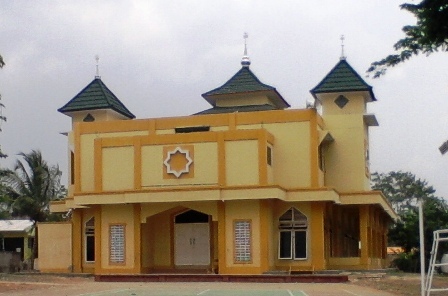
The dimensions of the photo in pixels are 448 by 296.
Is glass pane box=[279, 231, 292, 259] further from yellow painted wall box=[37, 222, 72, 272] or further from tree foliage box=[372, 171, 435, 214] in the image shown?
tree foliage box=[372, 171, 435, 214]

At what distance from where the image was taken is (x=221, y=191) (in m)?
27.6

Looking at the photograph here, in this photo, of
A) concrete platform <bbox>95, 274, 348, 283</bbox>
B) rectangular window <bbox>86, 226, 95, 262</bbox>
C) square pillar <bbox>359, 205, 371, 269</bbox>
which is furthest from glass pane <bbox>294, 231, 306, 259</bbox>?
rectangular window <bbox>86, 226, 95, 262</bbox>

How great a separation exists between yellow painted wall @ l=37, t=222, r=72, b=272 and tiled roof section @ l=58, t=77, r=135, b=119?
5.04 meters

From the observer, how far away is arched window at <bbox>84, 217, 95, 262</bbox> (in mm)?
31266

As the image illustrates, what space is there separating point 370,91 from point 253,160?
23.1 ft

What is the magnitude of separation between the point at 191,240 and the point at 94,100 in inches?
312

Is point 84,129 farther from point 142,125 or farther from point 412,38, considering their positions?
point 412,38

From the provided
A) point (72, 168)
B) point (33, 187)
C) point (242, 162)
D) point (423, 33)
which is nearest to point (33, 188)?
point (33, 187)

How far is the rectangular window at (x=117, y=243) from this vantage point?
29.0m

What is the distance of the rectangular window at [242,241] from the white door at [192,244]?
2.70 metres

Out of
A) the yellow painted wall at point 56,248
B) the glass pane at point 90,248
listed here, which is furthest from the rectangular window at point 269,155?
the yellow painted wall at point 56,248

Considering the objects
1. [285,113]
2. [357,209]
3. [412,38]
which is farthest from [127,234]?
→ [412,38]

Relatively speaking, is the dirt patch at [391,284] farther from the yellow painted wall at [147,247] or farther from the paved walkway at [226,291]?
the yellow painted wall at [147,247]

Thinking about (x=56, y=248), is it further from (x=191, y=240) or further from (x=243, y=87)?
(x=243, y=87)
